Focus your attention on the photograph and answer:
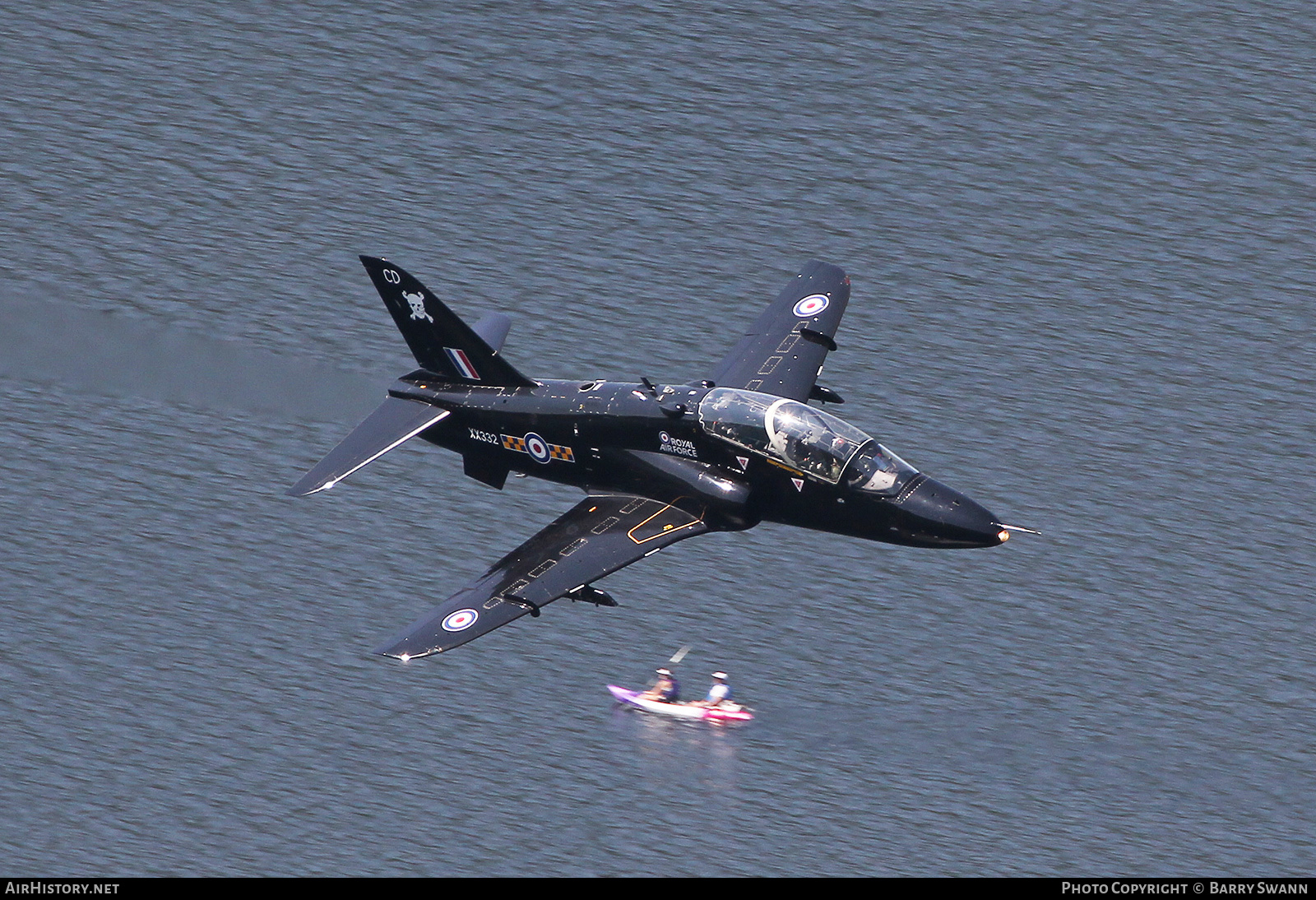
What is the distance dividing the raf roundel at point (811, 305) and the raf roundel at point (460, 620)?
13521 mm

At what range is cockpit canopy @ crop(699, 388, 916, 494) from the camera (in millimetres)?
48344

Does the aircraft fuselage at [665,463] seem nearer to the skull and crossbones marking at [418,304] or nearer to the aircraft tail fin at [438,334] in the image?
the aircraft tail fin at [438,334]

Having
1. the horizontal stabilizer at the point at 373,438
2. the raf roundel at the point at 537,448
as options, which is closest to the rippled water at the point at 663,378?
the raf roundel at the point at 537,448

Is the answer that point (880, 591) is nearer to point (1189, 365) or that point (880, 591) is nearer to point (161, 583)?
point (1189, 365)

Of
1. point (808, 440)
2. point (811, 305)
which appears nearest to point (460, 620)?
point (808, 440)

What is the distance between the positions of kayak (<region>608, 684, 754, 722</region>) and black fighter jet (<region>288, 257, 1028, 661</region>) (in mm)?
2780

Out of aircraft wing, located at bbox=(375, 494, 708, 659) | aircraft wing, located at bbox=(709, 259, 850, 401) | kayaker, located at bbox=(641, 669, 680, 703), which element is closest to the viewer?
aircraft wing, located at bbox=(375, 494, 708, 659)

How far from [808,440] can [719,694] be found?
6.31m

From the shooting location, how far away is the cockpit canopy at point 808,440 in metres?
48.3

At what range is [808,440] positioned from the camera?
48.5 meters

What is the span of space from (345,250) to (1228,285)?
28.0m

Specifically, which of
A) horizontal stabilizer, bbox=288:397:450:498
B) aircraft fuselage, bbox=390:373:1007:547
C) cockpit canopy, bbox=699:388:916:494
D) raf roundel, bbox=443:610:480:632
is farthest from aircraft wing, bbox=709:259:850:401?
raf roundel, bbox=443:610:480:632

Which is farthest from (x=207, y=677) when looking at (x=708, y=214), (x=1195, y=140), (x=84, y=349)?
(x=1195, y=140)

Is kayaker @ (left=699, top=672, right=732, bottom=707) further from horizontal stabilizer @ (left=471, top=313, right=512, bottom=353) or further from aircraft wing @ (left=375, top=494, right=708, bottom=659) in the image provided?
horizontal stabilizer @ (left=471, top=313, right=512, bottom=353)
